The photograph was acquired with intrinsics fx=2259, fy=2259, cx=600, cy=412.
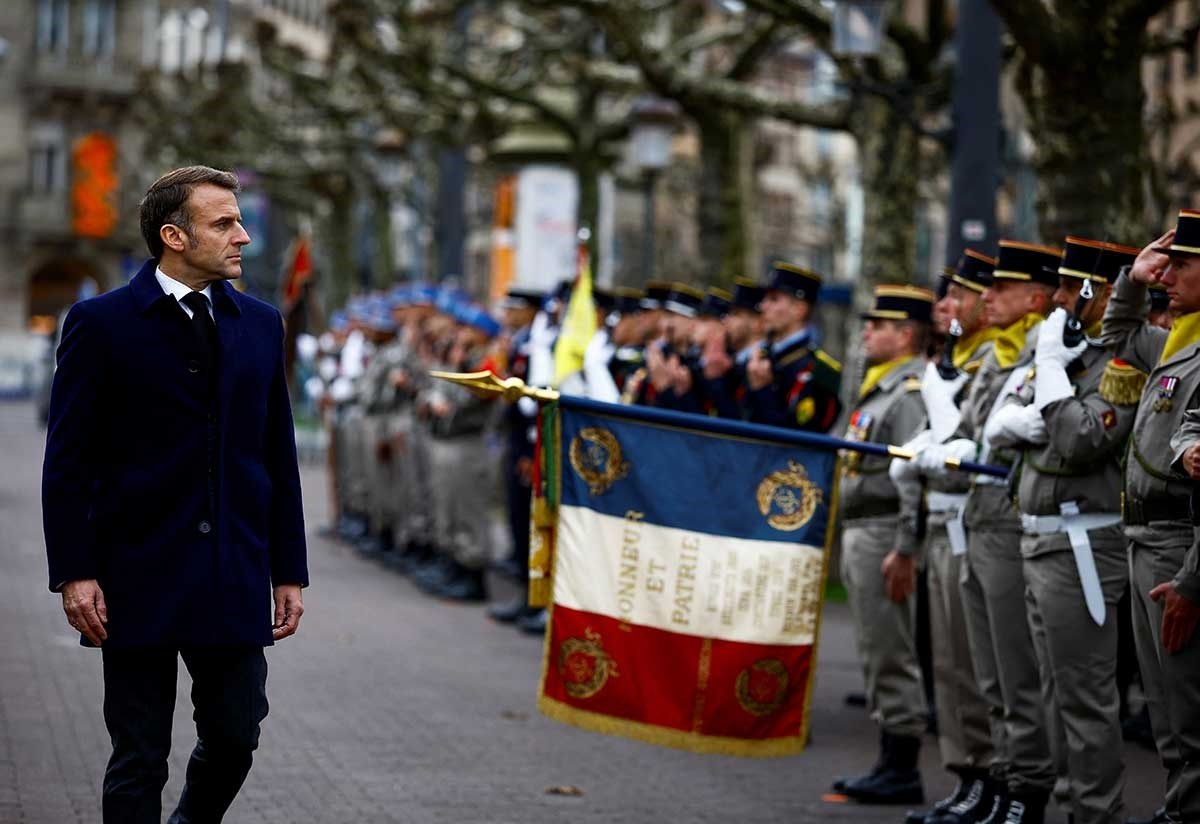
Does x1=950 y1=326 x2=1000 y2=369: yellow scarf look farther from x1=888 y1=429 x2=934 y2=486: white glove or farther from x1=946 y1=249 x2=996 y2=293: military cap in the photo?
x1=888 y1=429 x2=934 y2=486: white glove

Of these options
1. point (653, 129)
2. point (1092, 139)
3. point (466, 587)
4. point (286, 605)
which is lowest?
point (466, 587)

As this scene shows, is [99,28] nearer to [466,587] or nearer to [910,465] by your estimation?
[466,587]

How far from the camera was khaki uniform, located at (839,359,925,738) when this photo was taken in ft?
29.8

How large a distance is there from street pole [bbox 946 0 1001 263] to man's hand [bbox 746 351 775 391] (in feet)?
11.4

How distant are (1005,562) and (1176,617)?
5.45 ft

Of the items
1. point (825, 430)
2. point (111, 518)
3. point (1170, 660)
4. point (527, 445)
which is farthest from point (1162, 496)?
point (527, 445)

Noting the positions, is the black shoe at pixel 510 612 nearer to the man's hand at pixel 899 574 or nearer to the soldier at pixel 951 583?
the man's hand at pixel 899 574

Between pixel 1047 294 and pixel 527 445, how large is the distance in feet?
24.8

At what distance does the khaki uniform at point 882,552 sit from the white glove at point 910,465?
48 cm

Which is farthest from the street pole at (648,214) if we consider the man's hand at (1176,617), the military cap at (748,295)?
the man's hand at (1176,617)

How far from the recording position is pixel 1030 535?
301 inches

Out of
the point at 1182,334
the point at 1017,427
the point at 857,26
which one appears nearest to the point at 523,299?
the point at 857,26

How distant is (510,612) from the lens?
1510 centimetres

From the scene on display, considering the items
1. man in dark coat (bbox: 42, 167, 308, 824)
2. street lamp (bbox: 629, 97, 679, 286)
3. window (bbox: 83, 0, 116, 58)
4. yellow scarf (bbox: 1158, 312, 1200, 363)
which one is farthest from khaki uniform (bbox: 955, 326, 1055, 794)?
window (bbox: 83, 0, 116, 58)
